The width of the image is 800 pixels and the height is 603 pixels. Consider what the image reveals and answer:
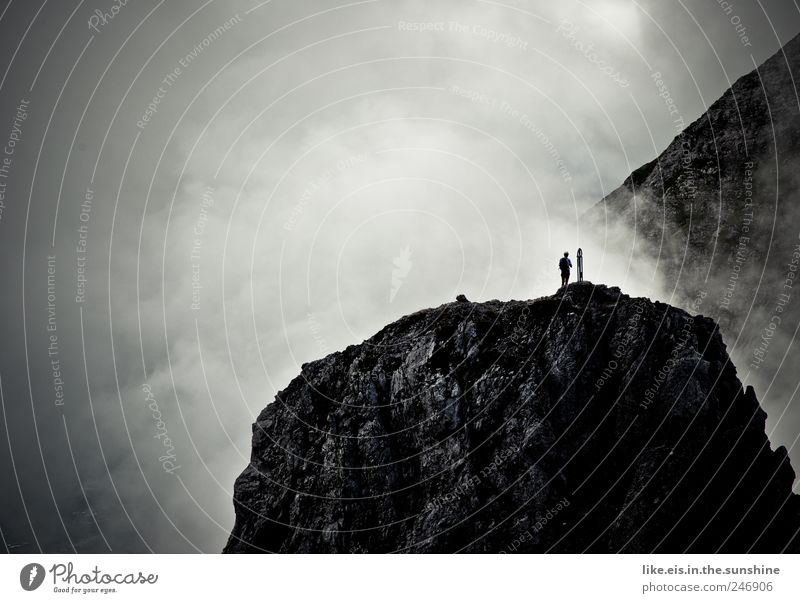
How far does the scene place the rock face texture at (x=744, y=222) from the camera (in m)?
109

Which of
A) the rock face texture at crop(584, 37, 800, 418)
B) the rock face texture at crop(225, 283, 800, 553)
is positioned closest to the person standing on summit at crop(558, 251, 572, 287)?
the rock face texture at crop(225, 283, 800, 553)

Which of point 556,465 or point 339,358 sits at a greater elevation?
point 339,358

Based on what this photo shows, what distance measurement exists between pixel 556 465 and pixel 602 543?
5950 mm

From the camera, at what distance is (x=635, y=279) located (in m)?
110

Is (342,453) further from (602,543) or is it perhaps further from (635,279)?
(635,279)

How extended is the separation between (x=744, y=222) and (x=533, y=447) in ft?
283
